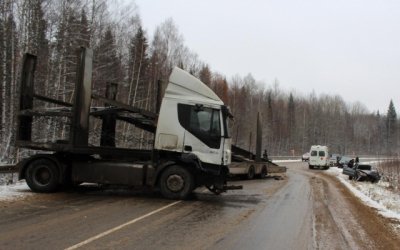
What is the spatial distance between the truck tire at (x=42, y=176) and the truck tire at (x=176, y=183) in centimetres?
330

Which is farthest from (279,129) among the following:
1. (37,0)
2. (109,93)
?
(109,93)

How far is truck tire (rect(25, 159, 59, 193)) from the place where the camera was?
1475cm

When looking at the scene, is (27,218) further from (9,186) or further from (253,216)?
(9,186)

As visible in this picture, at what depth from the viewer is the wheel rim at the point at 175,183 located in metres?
14.3

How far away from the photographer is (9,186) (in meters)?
15.8

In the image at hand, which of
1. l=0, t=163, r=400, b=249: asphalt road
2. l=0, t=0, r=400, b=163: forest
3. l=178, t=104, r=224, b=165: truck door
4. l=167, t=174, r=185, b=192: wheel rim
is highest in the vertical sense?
l=0, t=0, r=400, b=163: forest

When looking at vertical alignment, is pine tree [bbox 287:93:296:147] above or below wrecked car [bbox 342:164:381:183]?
above

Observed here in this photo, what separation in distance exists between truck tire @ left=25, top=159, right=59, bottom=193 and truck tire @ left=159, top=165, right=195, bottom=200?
3.30 meters

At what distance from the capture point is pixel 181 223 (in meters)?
10.3

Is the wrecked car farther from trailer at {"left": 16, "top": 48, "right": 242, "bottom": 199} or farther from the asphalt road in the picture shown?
trailer at {"left": 16, "top": 48, "right": 242, "bottom": 199}

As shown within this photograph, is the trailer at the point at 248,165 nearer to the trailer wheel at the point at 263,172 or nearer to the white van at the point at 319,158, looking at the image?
the trailer wheel at the point at 263,172

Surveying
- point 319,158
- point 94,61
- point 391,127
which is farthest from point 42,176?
point 391,127

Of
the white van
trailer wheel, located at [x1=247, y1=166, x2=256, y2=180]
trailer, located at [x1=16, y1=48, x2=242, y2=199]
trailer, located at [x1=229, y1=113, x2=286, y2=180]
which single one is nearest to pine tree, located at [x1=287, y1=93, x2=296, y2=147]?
the white van

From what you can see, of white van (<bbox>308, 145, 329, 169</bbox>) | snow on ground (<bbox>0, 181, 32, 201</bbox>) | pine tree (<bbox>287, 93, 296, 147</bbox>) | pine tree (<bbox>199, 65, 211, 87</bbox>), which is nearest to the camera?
snow on ground (<bbox>0, 181, 32, 201</bbox>)
